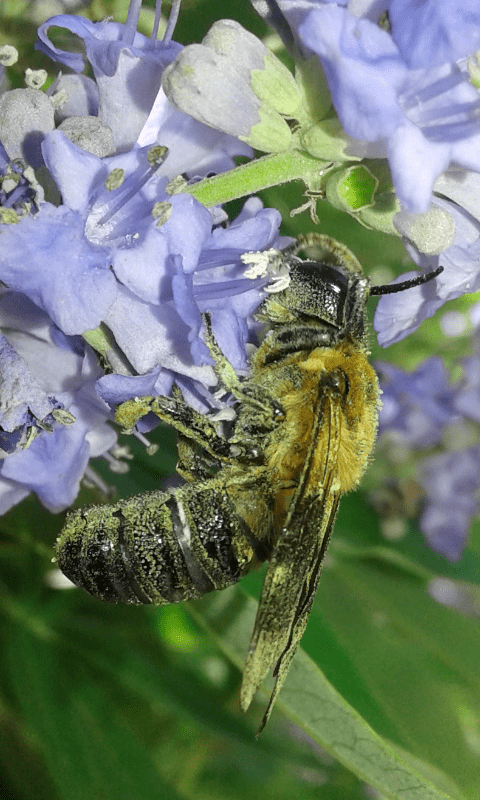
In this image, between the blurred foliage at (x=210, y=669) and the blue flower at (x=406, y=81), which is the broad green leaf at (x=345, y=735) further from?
the blue flower at (x=406, y=81)

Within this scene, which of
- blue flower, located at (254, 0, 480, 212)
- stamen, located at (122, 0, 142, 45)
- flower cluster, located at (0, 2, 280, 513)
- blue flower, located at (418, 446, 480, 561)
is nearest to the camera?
blue flower, located at (254, 0, 480, 212)

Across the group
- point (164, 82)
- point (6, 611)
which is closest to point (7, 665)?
point (6, 611)

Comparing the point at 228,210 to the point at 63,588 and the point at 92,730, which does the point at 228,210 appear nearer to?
the point at 63,588

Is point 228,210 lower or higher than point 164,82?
lower

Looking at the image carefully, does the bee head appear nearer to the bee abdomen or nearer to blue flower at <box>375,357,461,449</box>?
the bee abdomen

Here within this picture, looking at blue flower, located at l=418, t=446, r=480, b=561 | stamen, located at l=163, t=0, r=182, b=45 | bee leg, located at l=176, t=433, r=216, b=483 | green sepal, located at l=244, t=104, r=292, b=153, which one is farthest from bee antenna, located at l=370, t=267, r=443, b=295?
blue flower, located at l=418, t=446, r=480, b=561

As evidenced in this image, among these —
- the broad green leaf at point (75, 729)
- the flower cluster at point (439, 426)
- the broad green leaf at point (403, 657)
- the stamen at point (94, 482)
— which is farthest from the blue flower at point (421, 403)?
the broad green leaf at point (75, 729)
